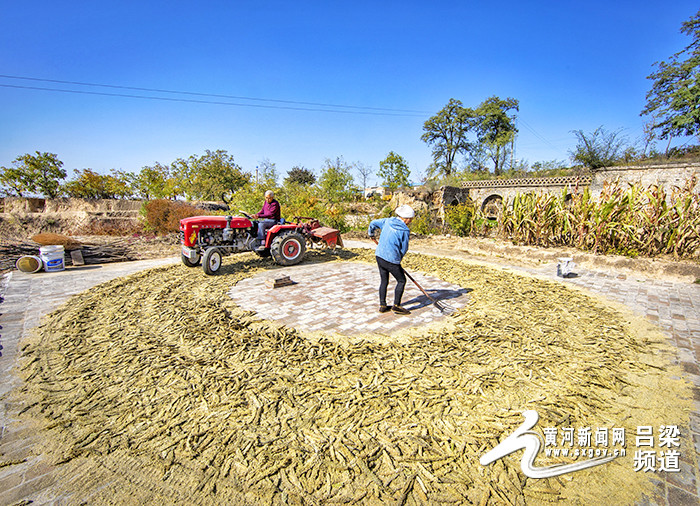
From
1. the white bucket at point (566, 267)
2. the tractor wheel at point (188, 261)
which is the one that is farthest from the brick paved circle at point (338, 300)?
the white bucket at point (566, 267)

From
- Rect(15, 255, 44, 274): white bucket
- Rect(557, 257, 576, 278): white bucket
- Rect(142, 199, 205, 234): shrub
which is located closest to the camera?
Rect(15, 255, 44, 274): white bucket

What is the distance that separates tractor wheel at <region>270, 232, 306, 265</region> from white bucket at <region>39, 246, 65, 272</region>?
15.5ft

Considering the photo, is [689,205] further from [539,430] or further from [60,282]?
[60,282]

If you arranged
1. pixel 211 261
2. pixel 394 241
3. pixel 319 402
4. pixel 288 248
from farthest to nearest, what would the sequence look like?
pixel 288 248, pixel 211 261, pixel 394 241, pixel 319 402

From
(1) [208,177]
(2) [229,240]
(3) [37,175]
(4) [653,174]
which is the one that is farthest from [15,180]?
(4) [653,174]

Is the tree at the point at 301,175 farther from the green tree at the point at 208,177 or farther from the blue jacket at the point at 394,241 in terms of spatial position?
the blue jacket at the point at 394,241

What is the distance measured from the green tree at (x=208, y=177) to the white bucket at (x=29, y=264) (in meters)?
14.4

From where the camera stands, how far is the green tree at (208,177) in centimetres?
2123

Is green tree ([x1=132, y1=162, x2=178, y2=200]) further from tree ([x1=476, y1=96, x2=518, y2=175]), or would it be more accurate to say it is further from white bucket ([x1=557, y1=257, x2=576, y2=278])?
→ tree ([x1=476, y1=96, x2=518, y2=175])

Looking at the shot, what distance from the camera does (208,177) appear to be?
76.9 ft

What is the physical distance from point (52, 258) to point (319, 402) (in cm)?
772

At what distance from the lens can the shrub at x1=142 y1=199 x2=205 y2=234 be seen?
471 inches

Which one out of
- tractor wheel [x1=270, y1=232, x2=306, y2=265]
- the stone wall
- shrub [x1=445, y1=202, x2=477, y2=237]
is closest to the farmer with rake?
tractor wheel [x1=270, y1=232, x2=306, y2=265]

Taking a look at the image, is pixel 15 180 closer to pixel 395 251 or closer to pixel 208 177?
pixel 208 177
